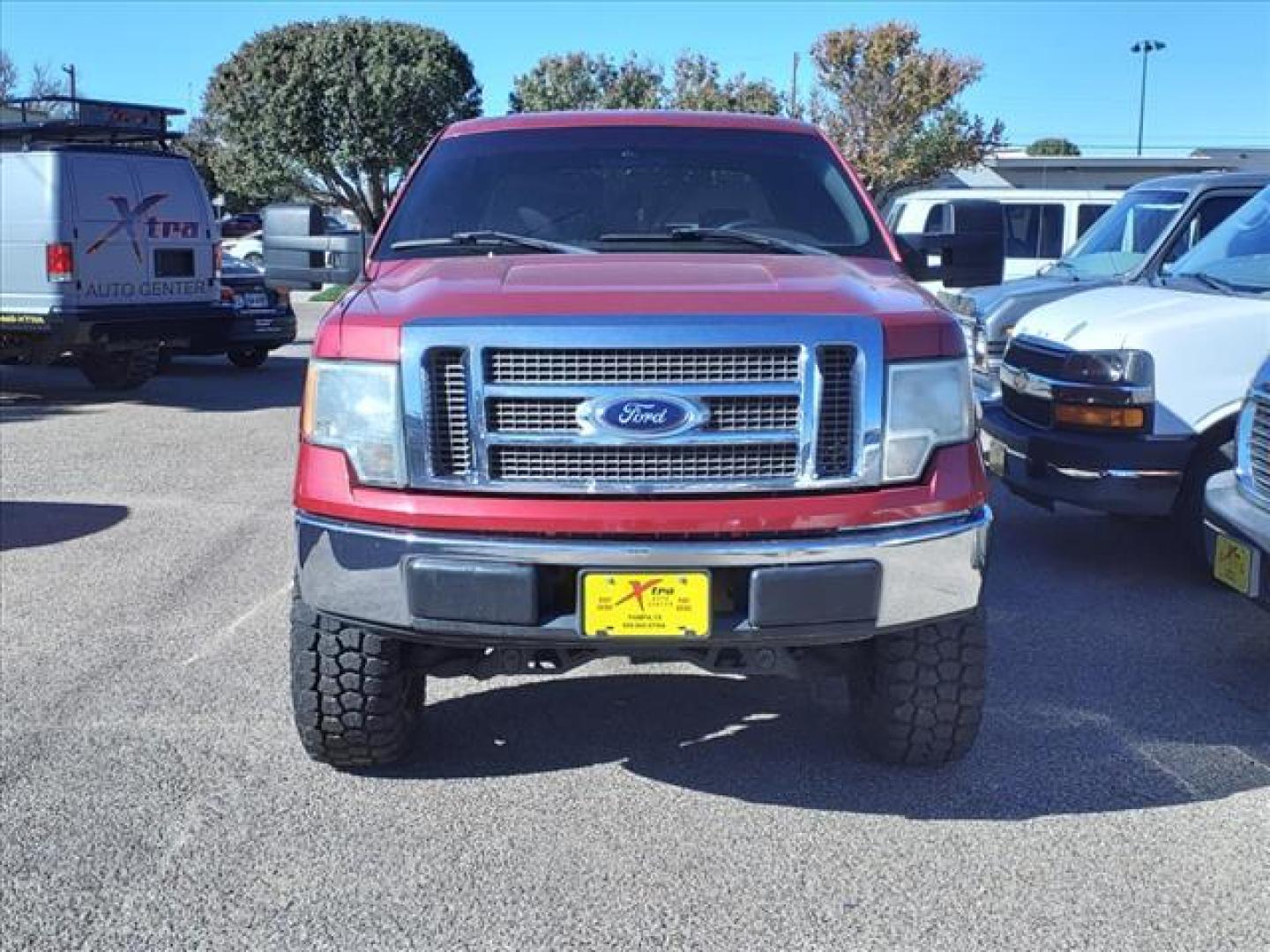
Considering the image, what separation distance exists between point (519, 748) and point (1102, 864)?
182 cm

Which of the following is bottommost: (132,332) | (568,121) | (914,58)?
(132,332)

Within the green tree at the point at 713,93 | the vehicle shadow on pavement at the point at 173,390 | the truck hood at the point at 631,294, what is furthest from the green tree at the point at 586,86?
the truck hood at the point at 631,294

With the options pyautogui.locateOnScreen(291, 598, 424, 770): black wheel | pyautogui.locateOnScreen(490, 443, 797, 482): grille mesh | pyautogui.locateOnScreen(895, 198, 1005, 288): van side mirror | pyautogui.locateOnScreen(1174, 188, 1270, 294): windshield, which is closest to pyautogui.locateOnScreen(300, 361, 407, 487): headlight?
pyautogui.locateOnScreen(490, 443, 797, 482): grille mesh

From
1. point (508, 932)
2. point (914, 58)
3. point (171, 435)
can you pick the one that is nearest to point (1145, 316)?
point (508, 932)

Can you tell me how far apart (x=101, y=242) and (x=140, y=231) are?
0.45 m

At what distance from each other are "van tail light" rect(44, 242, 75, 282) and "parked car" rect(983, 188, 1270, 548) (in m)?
8.74

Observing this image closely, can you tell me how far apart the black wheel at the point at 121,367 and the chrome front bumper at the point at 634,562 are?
1091 cm

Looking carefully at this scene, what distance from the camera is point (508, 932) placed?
132 inches

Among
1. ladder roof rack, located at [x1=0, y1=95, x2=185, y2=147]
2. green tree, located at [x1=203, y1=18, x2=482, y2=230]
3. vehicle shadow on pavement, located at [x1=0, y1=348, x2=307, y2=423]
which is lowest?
vehicle shadow on pavement, located at [x1=0, y1=348, x2=307, y2=423]

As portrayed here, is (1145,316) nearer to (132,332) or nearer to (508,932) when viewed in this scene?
(508,932)

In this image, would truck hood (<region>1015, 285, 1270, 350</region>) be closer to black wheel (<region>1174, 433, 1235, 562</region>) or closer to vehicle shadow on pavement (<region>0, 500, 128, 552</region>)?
black wheel (<region>1174, 433, 1235, 562</region>)

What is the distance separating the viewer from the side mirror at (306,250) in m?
5.18

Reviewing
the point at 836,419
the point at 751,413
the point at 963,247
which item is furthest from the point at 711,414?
the point at 963,247

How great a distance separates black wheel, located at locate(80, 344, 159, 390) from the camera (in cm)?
1391
